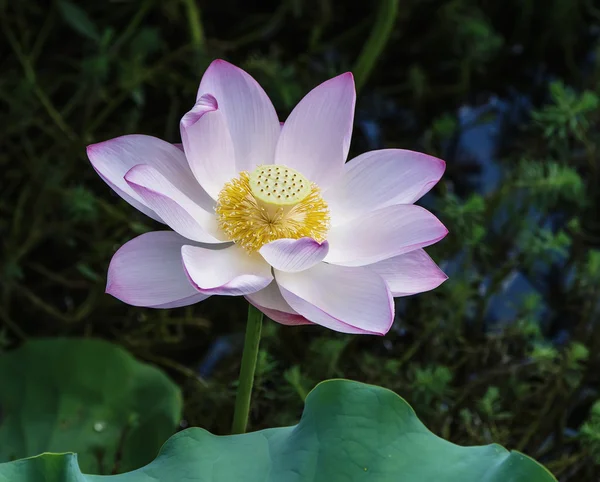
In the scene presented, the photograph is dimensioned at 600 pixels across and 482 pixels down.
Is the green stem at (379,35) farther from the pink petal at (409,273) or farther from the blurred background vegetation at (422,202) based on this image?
the pink petal at (409,273)

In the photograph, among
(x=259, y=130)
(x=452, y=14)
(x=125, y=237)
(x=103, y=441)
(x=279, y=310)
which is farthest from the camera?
(x=452, y=14)

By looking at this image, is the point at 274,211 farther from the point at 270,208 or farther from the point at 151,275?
the point at 151,275

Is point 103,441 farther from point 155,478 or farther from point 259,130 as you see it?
point 259,130

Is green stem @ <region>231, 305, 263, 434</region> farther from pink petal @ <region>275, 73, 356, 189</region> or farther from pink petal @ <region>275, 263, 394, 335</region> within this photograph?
pink petal @ <region>275, 73, 356, 189</region>

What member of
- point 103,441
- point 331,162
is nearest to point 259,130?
point 331,162

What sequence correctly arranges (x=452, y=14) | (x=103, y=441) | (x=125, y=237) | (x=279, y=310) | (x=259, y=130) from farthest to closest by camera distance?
(x=452, y=14) < (x=125, y=237) < (x=103, y=441) < (x=259, y=130) < (x=279, y=310)
